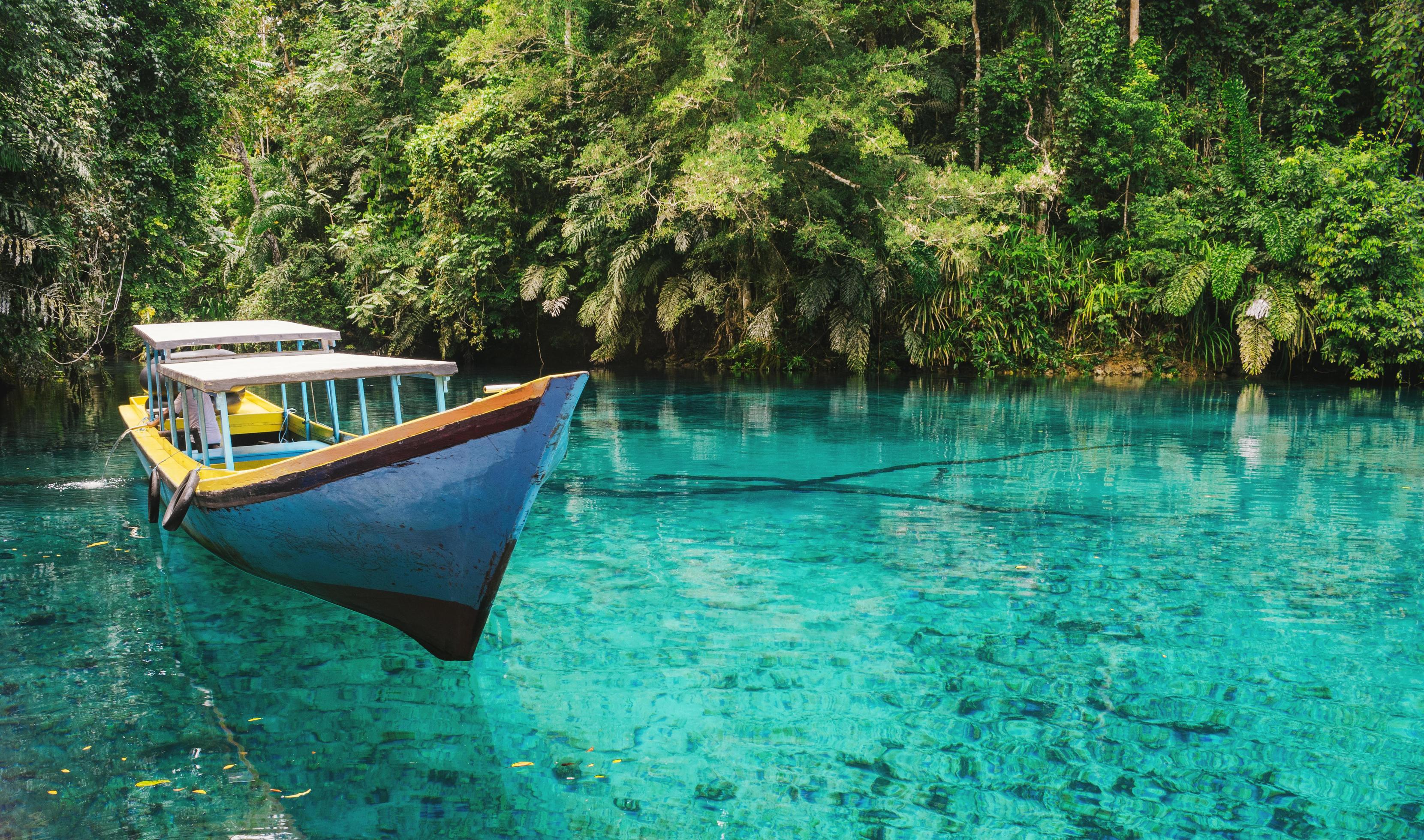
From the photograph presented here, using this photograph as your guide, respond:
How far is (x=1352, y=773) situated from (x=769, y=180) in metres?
12.9

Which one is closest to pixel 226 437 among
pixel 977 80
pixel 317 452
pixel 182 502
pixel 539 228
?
pixel 182 502

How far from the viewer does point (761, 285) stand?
60.8ft

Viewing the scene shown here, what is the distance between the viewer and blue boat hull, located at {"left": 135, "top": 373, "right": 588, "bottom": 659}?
375cm

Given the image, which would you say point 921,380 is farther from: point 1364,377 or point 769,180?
point 1364,377

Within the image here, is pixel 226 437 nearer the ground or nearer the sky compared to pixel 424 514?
nearer the sky

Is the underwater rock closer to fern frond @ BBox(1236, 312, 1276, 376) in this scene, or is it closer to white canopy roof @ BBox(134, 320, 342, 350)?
white canopy roof @ BBox(134, 320, 342, 350)

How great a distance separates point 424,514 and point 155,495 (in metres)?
3.58

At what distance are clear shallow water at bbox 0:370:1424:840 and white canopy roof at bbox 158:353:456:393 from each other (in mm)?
1181

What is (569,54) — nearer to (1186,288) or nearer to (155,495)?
(1186,288)

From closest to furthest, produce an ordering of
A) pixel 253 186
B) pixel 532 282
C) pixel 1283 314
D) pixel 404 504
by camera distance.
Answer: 1. pixel 404 504
2. pixel 1283 314
3. pixel 532 282
4. pixel 253 186

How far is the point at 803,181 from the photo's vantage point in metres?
17.0

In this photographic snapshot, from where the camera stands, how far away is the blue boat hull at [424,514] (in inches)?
148

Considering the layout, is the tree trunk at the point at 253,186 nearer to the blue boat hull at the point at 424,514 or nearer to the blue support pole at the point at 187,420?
the blue support pole at the point at 187,420

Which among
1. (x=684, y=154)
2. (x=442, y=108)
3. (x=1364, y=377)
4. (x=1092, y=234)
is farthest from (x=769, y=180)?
(x=1364, y=377)
